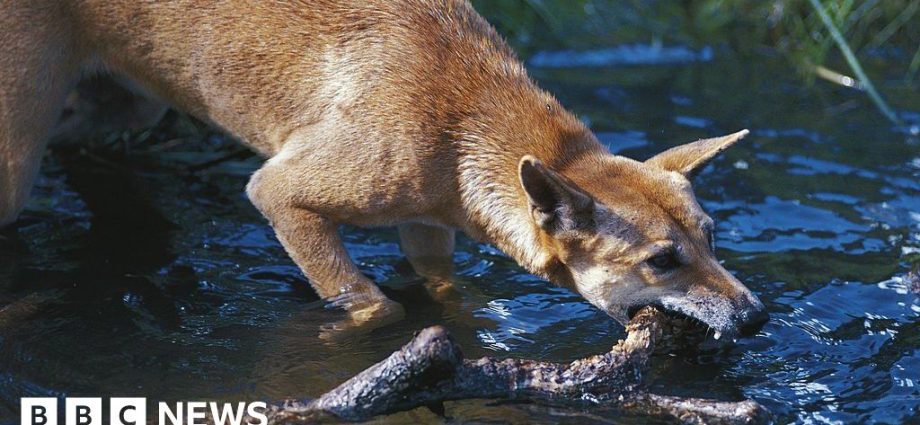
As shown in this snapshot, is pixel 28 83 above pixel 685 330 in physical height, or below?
above

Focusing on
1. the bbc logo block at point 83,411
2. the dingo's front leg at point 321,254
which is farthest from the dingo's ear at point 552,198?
the bbc logo block at point 83,411

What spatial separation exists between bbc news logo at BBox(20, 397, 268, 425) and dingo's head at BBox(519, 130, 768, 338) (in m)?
1.65

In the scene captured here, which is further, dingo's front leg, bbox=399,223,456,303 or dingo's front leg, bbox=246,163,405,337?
dingo's front leg, bbox=399,223,456,303

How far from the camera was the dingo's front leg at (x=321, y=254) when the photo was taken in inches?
257

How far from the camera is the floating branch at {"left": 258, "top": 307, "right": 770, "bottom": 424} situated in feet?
16.6

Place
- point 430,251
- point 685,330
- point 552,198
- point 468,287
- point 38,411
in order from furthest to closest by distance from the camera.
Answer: point 430,251 → point 468,287 → point 685,330 → point 552,198 → point 38,411

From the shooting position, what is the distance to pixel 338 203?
641cm

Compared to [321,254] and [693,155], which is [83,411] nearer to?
[321,254]

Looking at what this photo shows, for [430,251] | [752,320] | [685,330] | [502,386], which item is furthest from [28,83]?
[752,320]

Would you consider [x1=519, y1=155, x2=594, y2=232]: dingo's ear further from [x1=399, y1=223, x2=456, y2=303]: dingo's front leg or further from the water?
[x1=399, y1=223, x2=456, y2=303]: dingo's front leg

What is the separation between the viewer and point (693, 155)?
6262 millimetres

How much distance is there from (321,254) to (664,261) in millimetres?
1887

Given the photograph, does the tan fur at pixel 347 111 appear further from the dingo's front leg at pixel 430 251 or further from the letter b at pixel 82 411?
the letter b at pixel 82 411

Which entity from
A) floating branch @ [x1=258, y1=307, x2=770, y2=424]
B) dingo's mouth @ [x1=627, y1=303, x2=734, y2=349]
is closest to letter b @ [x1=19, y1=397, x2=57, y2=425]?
floating branch @ [x1=258, y1=307, x2=770, y2=424]
